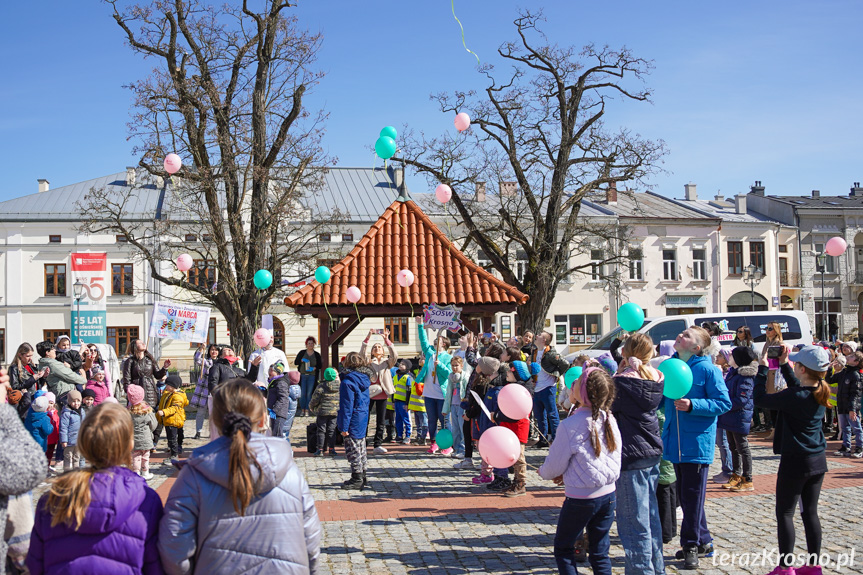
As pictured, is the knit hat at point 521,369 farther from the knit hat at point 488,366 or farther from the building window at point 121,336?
the building window at point 121,336

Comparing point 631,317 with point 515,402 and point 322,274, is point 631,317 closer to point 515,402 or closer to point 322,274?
point 515,402

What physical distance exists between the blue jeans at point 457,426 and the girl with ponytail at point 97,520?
8107 millimetres

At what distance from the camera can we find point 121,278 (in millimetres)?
41125

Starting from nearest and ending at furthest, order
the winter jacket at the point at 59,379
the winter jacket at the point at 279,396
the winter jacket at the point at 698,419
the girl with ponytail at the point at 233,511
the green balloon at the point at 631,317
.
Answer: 1. the girl with ponytail at the point at 233,511
2. the winter jacket at the point at 698,419
3. the green balloon at the point at 631,317
4. the winter jacket at the point at 59,379
5. the winter jacket at the point at 279,396

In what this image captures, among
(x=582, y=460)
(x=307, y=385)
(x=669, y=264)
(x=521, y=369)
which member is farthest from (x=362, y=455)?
(x=669, y=264)

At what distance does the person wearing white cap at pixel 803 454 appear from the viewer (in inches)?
203

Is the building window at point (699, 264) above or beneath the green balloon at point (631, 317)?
above

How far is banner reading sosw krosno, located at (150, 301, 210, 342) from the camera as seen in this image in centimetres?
1541

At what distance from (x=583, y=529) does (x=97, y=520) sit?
2.96m

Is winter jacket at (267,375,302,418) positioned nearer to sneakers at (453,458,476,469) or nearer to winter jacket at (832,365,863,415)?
sneakers at (453,458,476,469)

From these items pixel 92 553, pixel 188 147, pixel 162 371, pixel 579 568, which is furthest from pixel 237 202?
pixel 92 553

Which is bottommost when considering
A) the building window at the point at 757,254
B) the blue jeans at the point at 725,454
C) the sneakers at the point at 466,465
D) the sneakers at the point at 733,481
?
the sneakers at the point at 466,465

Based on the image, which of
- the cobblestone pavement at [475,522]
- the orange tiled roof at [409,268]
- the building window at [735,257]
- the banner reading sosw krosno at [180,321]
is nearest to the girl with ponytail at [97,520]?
the cobblestone pavement at [475,522]

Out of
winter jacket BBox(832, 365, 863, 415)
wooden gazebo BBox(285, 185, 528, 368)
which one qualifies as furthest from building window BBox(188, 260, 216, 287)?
winter jacket BBox(832, 365, 863, 415)
